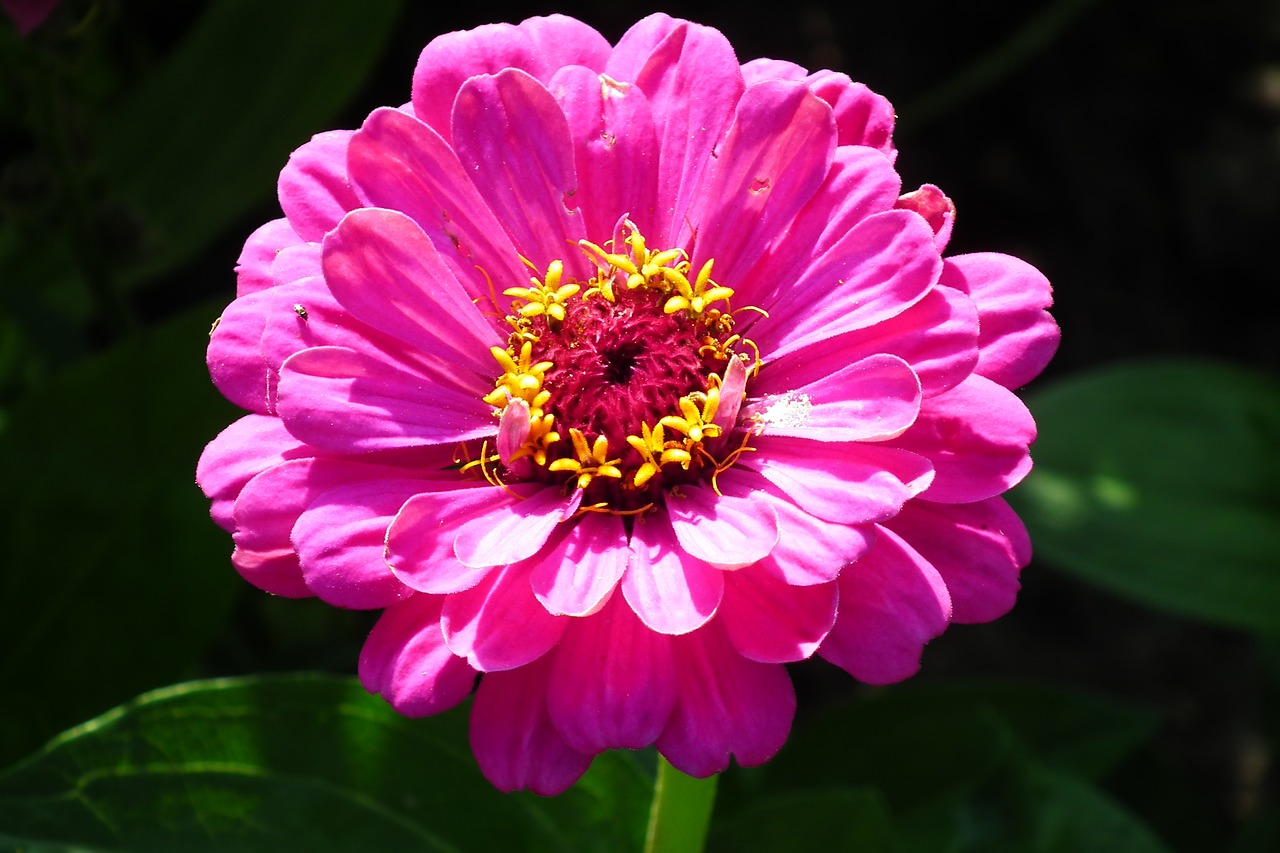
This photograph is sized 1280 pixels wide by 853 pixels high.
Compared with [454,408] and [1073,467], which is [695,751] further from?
[1073,467]

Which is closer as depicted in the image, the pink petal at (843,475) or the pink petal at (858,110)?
the pink petal at (843,475)

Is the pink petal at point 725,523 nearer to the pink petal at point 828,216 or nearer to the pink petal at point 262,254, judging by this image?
the pink petal at point 828,216

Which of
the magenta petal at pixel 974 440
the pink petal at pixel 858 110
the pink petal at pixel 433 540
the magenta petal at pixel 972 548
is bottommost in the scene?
the magenta petal at pixel 972 548

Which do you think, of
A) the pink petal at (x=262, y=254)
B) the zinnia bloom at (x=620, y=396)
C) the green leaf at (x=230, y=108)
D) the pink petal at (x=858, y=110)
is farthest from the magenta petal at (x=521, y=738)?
the green leaf at (x=230, y=108)

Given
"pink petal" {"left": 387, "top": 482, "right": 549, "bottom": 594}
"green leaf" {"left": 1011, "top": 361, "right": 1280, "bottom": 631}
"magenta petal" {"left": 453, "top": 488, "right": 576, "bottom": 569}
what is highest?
"pink petal" {"left": 387, "top": 482, "right": 549, "bottom": 594}

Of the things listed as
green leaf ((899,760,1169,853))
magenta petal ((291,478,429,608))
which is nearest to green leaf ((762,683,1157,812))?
green leaf ((899,760,1169,853))

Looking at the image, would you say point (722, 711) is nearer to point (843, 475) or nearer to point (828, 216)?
point (843, 475)

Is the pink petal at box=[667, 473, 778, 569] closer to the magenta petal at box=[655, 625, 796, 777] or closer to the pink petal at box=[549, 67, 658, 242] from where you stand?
the magenta petal at box=[655, 625, 796, 777]
